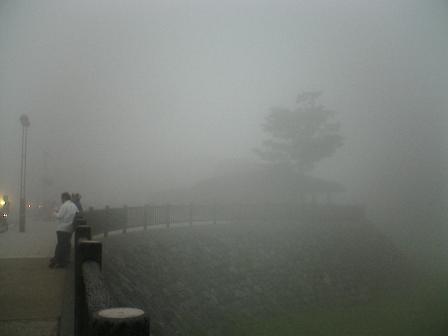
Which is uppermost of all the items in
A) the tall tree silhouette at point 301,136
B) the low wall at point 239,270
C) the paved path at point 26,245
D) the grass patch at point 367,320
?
the tall tree silhouette at point 301,136

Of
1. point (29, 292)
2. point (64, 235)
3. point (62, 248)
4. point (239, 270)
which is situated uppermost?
point (64, 235)

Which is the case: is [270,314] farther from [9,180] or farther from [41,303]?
[9,180]

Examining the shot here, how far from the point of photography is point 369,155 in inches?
3691

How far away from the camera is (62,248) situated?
10.2 meters

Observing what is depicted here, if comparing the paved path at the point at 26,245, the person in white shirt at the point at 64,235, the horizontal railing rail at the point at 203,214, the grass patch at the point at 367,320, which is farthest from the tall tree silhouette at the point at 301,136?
the person in white shirt at the point at 64,235

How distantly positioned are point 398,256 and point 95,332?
31.8 metres

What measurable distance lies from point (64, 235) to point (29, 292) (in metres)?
2.07

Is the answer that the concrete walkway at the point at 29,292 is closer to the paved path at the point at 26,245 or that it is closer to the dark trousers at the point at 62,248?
the paved path at the point at 26,245

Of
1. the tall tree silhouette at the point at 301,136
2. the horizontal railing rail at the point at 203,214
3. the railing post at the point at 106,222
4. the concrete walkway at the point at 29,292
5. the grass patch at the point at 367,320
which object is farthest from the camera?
the tall tree silhouette at the point at 301,136

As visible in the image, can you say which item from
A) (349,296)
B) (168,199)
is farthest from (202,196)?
(349,296)

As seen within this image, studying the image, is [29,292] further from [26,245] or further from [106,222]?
[106,222]

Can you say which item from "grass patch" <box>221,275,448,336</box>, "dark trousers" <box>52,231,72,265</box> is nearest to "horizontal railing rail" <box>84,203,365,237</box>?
"dark trousers" <box>52,231,72,265</box>

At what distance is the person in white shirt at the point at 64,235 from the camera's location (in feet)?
33.3

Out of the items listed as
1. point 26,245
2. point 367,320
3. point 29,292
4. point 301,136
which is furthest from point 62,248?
point 301,136
